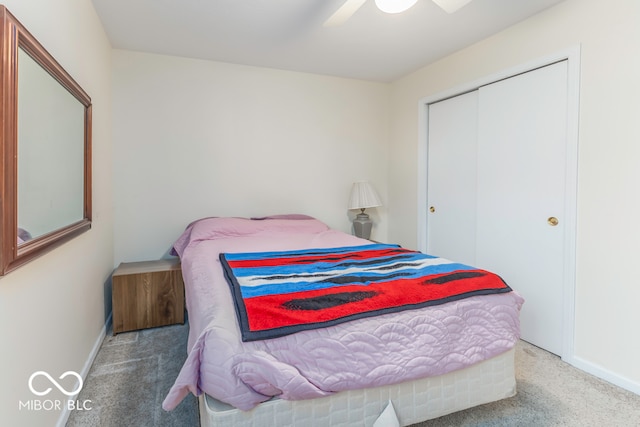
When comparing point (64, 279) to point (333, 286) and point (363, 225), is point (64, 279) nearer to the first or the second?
point (333, 286)

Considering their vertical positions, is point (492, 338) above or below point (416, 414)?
above

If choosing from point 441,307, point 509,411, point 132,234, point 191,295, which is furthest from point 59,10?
point 509,411

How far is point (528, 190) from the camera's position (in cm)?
243

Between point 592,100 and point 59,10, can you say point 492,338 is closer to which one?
point 592,100

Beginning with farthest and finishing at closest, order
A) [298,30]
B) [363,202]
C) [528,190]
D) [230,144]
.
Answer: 1. [363,202]
2. [230,144]
3. [298,30]
4. [528,190]

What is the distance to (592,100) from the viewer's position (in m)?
2.02

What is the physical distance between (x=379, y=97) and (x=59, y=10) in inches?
120

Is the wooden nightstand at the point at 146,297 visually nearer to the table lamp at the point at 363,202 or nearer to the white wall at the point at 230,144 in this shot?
the white wall at the point at 230,144

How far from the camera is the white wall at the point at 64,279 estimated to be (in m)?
1.09

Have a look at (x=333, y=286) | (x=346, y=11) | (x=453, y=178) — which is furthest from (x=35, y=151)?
(x=453, y=178)

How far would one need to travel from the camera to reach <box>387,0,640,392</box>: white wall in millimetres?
1857

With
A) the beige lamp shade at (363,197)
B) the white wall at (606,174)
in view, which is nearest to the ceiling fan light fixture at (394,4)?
the white wall at (606,174)

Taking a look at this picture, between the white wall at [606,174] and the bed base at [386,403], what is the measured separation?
2.72ft

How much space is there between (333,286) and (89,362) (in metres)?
1.61
